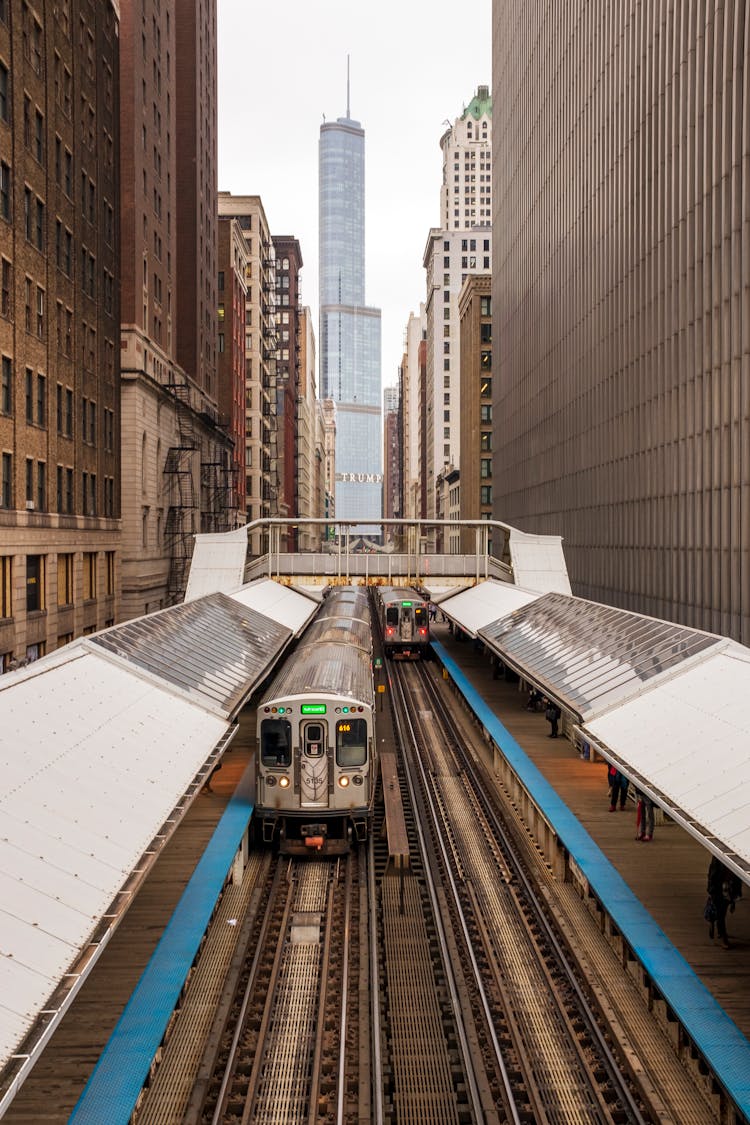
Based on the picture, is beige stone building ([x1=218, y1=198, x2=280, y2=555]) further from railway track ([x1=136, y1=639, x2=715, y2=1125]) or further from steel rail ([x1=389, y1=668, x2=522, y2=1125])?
railway track ([x1=136, y1=639, x2=715, y2=1125])

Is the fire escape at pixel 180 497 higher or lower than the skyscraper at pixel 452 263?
lower

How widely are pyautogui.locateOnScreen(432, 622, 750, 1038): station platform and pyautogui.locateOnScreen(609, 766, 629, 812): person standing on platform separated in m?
0.19

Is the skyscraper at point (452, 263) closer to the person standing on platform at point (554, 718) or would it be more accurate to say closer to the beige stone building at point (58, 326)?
the beige stone building at point (58, 326)

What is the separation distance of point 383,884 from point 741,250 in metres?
22.9

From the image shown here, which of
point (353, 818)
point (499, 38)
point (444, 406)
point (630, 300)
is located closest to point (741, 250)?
point (630, 300)

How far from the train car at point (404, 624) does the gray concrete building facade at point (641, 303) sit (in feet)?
28.9

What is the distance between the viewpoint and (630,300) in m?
40.6

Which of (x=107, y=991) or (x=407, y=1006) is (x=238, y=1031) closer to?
(x=107, y=991)

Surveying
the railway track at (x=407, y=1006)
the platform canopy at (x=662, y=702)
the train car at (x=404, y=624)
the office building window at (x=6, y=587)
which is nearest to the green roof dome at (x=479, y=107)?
the train car at (x=404, y=624)

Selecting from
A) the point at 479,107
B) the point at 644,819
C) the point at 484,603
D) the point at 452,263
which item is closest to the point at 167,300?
the point at 484,603

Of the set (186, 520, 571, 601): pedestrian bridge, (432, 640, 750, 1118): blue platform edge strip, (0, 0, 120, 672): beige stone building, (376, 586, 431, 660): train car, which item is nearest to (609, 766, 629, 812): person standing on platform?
(432, 640, 750, 1118): blue platform edge strip

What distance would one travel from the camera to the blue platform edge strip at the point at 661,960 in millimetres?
9961

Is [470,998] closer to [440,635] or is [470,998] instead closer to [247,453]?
[440,635]

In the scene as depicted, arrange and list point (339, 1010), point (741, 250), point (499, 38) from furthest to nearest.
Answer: point (499, 38) → point (741, 250) → point (339, 1010)
